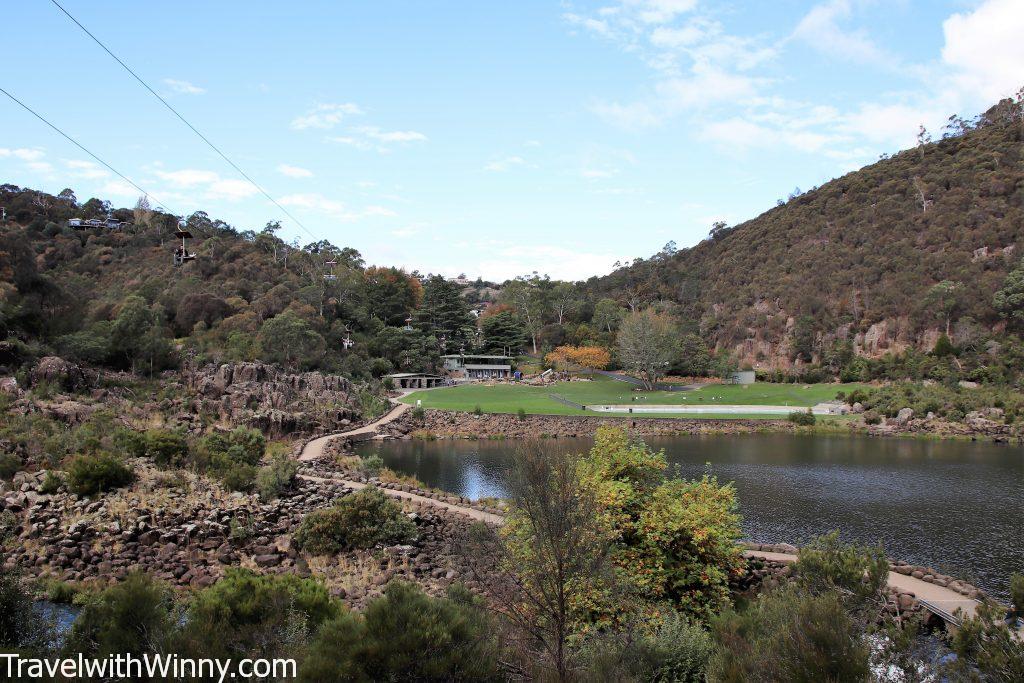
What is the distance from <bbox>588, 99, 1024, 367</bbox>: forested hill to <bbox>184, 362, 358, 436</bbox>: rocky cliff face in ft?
176

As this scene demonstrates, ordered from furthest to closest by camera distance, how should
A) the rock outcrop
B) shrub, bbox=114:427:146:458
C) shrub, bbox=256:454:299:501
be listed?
the rock outcrop → shrub, bbox=114:427:146:458 → shrub, bbox=256:454:299:501

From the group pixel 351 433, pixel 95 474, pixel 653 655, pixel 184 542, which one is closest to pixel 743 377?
pixel 351 433

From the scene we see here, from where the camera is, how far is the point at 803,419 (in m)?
43.7

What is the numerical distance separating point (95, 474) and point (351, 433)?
2108 centimetres

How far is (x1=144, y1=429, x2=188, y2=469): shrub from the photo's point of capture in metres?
22.2

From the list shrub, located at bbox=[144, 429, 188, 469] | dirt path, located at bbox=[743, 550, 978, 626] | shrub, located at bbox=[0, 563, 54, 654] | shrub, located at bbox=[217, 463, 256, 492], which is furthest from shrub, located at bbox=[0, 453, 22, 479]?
dirt path, located at bbox=[743, 550, 978, 626]

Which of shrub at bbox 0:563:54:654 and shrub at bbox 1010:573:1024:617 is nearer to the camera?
shrub at bbox 0:563:54:654

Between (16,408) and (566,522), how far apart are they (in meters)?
24.5

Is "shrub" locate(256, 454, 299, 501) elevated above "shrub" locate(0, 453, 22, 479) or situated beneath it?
situated beneath

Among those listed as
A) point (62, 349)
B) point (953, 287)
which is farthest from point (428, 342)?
point (953, 287)

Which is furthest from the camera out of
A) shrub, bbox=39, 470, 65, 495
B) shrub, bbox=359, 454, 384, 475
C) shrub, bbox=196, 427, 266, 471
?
shrub, bbox=359, 454, 384, 475

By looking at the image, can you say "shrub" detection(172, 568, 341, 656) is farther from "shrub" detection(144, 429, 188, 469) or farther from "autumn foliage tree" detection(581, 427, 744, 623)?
"shrub" detection(144, 429, 188, 469)

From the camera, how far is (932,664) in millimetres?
6820

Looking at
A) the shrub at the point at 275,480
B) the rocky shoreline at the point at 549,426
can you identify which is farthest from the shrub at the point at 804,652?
the rocky shoreline at the point at 549,426
